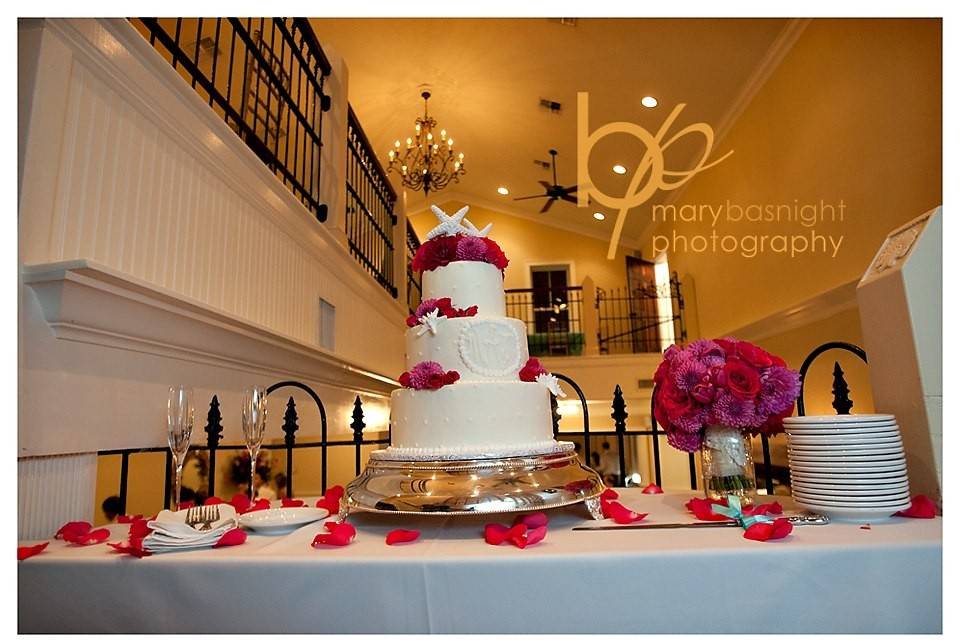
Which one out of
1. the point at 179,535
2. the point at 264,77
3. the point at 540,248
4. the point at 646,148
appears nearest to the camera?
the point at 179,535

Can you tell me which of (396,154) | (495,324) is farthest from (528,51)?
(495,324)

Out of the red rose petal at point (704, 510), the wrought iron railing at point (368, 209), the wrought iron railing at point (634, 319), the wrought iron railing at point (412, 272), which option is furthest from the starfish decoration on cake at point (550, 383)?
the wrought iron railing at point (634, 319)

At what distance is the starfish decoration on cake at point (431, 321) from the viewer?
5.19 feet

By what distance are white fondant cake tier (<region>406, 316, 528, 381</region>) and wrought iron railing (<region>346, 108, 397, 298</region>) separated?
126 inches

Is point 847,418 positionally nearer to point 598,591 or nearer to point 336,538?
point 598,591

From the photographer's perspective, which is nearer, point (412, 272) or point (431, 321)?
point (431, 321)

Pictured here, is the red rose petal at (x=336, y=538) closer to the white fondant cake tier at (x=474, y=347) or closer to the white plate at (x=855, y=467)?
the white fondant cake tier at (x=474, y=347)

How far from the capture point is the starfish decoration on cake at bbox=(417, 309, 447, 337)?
1582mm

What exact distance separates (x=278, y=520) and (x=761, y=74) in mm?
6244

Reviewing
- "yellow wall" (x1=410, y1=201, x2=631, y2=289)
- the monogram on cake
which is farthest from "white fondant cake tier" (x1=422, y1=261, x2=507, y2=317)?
"yellow wall" (x1=410, y1=201, x2=631, y2=289)

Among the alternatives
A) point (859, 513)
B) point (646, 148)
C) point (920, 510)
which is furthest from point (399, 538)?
point (646, 148)

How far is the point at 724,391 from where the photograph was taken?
1.38 m

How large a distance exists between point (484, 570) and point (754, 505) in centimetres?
88

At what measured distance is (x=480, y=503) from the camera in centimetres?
120
